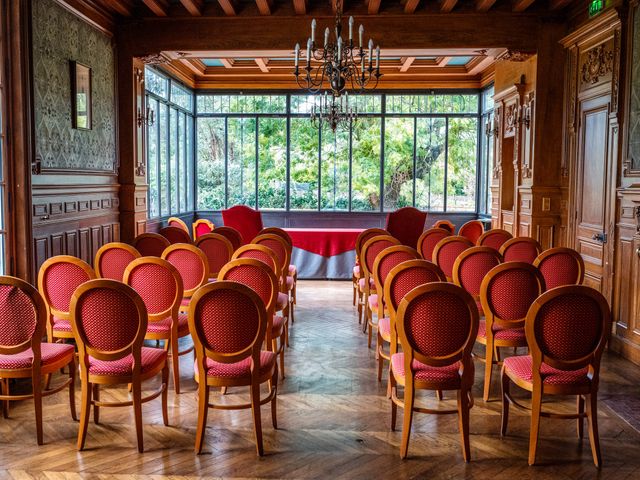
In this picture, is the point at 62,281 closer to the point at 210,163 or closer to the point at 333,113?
the point at 333,113

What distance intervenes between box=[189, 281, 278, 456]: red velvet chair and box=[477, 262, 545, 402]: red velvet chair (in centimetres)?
154

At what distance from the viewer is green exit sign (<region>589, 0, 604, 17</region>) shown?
239 inches

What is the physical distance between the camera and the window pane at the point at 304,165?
11.7 meters

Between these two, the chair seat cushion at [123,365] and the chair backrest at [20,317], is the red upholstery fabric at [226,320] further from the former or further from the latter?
the chair backrest at [20,317]

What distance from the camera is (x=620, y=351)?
5.50 meters

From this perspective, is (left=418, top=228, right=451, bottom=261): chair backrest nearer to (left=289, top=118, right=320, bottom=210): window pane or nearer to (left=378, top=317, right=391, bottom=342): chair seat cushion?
(left=378, top=317, right=391, bottom=342): chair seat cushion

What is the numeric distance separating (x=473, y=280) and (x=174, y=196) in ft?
22.5

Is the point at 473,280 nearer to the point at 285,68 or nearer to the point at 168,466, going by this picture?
the point at 168,466

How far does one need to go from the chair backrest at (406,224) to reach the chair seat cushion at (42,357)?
5.55 meters

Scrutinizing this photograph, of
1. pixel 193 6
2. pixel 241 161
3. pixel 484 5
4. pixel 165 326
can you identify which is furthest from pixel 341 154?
pixel 165 326

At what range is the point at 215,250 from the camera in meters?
5.77

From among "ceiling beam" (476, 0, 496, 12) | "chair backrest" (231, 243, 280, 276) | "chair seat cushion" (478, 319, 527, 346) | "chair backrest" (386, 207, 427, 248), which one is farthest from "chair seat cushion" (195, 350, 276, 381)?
"chair backrest" (386, 207, 427, 248)

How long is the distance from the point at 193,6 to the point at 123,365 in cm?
500

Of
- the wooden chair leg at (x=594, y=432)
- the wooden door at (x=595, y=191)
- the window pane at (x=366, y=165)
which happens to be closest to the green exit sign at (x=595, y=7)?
the wooden door at (x=595, y=191)
